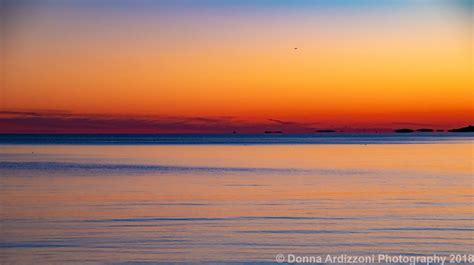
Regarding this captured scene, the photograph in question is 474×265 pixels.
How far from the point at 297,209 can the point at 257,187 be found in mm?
6173

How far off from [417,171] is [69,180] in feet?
46.8

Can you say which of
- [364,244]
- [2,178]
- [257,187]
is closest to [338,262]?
[364,244]

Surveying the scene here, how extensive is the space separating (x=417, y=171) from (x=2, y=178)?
1676cm

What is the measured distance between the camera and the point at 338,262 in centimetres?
1145

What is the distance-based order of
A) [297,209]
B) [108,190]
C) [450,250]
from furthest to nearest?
[108,190] → [297,209] → [450,250]

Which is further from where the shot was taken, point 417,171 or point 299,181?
point 417,171

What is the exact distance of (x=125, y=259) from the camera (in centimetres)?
1162

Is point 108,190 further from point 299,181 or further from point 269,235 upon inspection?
point 269,235

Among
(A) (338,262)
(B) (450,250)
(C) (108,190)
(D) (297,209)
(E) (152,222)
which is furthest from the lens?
(C) (108,190)

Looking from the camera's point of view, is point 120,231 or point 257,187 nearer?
point 120,231

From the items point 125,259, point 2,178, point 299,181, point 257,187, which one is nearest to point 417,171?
point 299,181

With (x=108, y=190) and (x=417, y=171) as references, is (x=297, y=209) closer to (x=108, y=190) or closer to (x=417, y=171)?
(x=108, y=190)

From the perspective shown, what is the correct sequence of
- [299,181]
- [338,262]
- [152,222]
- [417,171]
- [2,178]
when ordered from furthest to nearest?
[417,171]
[2,178]
[299,181]
[152,222]
[338,262]

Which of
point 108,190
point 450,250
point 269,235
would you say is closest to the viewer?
point 450,250
